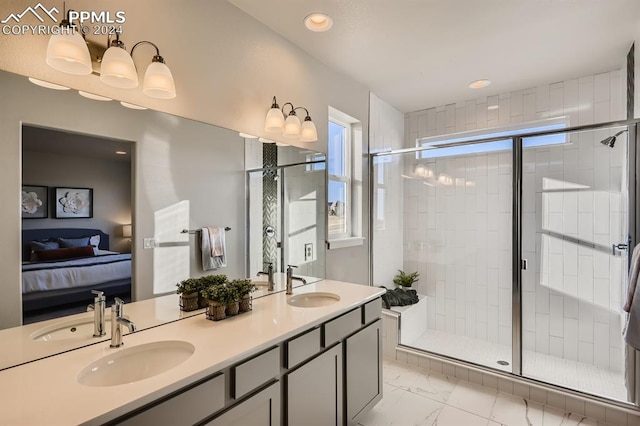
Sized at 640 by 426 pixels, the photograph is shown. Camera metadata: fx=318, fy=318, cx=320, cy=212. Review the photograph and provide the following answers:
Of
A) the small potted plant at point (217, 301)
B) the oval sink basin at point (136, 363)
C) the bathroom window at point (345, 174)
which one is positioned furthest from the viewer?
the bathroom window at point (345, 174)

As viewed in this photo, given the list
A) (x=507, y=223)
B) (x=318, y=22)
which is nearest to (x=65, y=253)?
(x=318, y=22)

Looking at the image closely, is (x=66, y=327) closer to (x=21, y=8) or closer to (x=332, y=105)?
(x=21, y=8)

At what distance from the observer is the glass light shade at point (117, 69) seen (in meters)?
1.30

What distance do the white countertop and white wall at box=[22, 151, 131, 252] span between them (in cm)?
44

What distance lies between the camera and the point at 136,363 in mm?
1237

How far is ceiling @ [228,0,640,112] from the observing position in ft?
6.32

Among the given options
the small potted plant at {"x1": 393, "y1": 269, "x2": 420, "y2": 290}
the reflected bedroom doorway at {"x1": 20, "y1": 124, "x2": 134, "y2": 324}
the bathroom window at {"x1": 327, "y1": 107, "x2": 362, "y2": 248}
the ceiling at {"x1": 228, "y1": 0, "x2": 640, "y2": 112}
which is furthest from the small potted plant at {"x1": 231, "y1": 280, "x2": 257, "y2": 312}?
the small potted plant at {"x1": 393, "y1": 269, "x2": 420, "y2": 290}

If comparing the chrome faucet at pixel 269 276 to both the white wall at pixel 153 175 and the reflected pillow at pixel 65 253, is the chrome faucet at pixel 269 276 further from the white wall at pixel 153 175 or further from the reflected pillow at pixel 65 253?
the reflected pillow at pixel 65 253

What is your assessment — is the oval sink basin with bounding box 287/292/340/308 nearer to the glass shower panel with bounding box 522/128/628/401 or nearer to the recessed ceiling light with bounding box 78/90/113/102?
the recessed ceiling light with bounding box 78/90/113/102

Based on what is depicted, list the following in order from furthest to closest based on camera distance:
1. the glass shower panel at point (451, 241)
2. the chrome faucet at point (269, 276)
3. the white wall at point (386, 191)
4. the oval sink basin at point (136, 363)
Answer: the white wall at point (386, 191)
the glass shower panel at point (451, 241)
the chrome faucet at point (269, 276)
the oval sink basin at point (136, 363)

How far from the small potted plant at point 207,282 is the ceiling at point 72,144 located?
717mm

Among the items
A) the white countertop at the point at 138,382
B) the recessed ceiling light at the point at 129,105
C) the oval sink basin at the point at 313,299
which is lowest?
the oval sink basin at the point at 313,299

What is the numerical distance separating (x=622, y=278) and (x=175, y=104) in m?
3.47

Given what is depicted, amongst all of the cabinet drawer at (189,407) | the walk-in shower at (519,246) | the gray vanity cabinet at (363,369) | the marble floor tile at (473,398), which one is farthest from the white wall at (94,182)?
the marble floor tile at (473,398)
